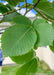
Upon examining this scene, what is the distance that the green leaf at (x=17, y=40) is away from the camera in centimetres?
18

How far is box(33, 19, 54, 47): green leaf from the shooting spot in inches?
7.4

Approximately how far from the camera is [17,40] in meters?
0.19

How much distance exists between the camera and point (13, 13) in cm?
26

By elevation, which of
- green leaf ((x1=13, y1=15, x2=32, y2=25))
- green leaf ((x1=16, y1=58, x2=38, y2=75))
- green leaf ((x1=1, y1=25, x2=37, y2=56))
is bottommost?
green leaf ((x1=16, y1=58, x2=38, y2=75))

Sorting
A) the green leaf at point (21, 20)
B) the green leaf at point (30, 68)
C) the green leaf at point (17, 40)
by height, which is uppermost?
the green leaf at point (21, 20)

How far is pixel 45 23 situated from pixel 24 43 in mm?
39

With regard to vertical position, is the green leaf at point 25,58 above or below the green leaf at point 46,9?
below

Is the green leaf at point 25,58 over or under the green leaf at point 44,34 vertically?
under

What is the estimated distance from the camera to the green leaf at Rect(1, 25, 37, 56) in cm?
18

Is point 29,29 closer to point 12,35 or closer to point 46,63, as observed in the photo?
point 12,35

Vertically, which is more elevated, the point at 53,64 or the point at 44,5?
the point at 44,5

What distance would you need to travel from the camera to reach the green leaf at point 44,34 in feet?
0.62

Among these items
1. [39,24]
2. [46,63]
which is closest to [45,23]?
[39,24]

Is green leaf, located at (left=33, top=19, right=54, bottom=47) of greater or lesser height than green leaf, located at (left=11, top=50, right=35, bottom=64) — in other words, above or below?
above
